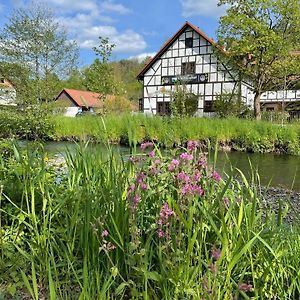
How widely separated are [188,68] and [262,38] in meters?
8.04

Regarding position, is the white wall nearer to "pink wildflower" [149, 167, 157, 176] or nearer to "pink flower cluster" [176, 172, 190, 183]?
"pink wildflower" [149, 167, 157, 176]

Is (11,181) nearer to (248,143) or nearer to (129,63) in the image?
(248,143)

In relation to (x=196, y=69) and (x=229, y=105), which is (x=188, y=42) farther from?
(x=229, y=105)

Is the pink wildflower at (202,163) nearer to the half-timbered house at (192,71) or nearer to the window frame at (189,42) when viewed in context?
the half-timbered house at (192,71)

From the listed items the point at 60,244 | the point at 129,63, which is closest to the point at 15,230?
the point at 60,244

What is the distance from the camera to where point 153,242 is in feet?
5.74

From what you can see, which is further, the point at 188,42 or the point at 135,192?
the point at 188,42

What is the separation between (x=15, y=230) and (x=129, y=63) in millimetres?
50912

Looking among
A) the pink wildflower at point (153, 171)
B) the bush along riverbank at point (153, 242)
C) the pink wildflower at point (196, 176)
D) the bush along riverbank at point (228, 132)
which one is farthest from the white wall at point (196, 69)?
the pink wildflower at point (196, 176)

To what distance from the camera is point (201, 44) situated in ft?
87.0

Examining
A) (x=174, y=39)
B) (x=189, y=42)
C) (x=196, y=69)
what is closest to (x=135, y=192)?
(x=196, y=69)

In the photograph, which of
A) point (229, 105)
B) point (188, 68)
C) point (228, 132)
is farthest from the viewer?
point (188, 68)

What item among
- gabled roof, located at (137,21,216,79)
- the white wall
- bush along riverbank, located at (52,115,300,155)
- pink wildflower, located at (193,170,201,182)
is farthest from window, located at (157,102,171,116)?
pink wildflower, located at (193,170,201,182)

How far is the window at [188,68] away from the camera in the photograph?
2689cm
